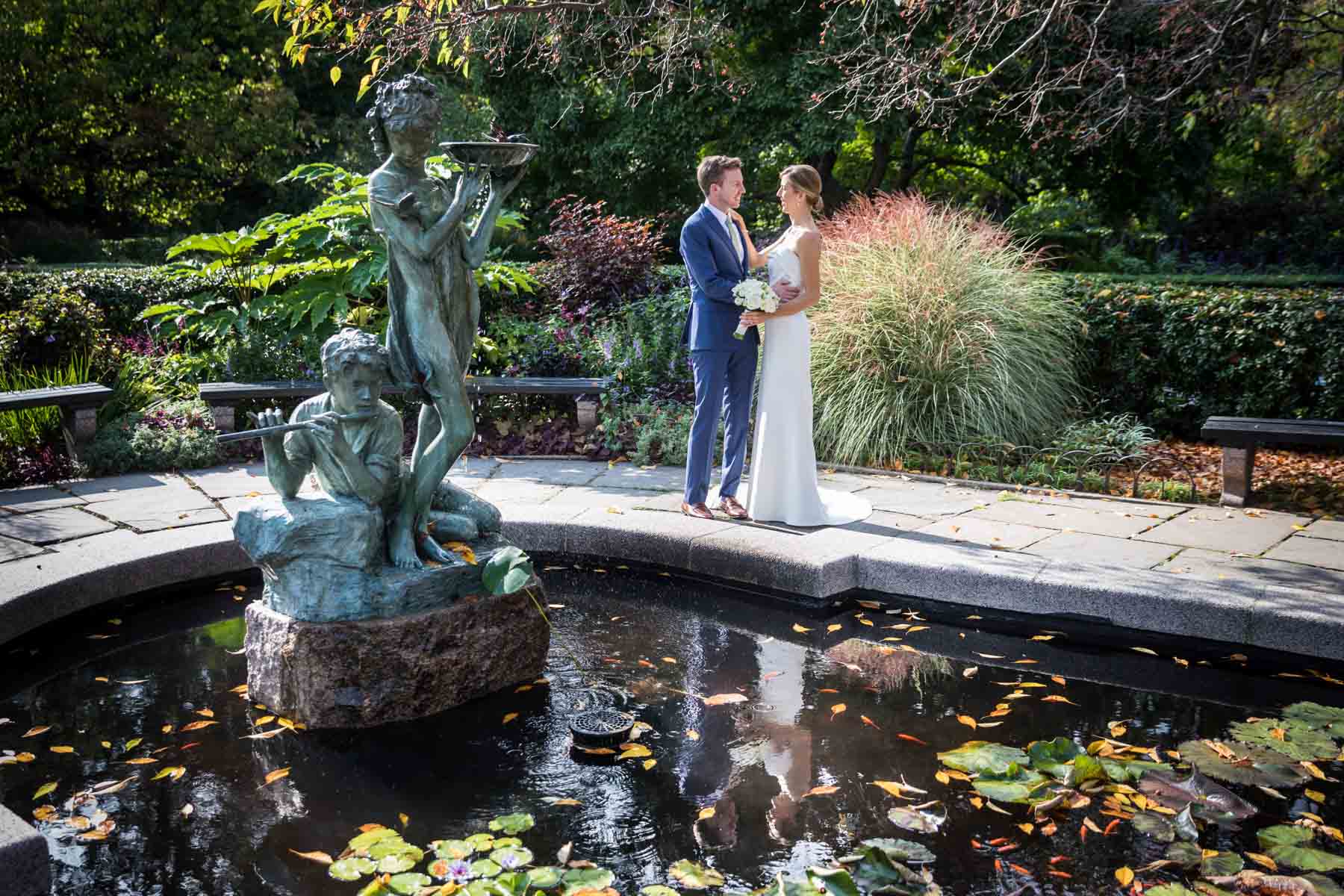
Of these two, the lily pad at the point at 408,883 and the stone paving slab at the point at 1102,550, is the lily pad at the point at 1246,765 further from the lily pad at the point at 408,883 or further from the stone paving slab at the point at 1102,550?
the lily pad at the point at 408,883

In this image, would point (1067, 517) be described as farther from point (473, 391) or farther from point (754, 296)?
point (473, 391)

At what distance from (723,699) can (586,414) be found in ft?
15.5

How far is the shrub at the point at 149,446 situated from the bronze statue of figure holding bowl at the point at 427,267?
3702mm

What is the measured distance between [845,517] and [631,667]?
6.98ft

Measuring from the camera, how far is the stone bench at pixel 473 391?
778 centimetres

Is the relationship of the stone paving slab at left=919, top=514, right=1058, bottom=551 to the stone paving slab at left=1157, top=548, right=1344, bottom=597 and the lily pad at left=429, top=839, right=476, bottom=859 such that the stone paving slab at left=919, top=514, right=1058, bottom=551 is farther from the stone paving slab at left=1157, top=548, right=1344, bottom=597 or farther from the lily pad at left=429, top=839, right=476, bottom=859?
the lily pad at left=429, top=839, right=476, bottom=859

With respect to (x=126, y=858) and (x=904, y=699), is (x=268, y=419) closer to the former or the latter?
(x=126, y=858)

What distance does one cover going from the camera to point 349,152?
2084 centimetres

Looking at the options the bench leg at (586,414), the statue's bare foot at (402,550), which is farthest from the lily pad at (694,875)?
the bench leg at (586,414)

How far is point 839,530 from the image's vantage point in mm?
5465

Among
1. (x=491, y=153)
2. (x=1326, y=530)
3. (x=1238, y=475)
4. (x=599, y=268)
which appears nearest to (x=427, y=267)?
(x=491, y=153)

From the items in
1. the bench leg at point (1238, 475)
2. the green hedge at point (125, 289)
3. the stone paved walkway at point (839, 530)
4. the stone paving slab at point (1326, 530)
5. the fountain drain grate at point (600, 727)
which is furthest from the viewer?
the green hedge at point (125, 289)

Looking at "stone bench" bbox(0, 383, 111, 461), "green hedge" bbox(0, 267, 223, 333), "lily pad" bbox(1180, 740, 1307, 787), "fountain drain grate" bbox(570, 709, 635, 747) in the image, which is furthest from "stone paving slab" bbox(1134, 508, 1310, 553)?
"green hedge" bbox(0, 267, 223, 333)

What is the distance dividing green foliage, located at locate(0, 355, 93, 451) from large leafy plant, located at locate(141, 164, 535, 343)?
29.7 inches
